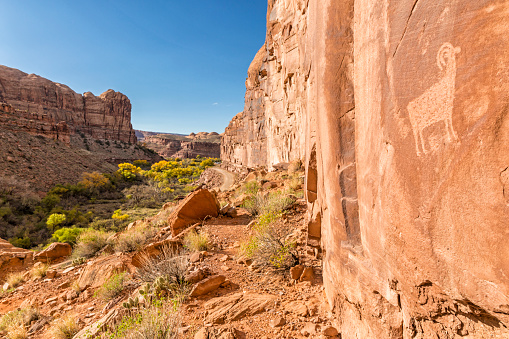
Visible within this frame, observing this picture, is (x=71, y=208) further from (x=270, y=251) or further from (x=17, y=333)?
(x=270, y=251)

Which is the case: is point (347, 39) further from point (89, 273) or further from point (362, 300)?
point (89, 273)

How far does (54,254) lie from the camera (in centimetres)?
761

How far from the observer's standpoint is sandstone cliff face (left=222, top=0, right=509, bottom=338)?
45.9 inches

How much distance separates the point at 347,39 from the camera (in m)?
2.42

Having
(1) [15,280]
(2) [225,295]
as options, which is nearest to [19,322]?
(1) [15,280]

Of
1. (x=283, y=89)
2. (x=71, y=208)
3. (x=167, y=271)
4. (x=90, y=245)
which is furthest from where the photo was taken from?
(x=71, y=208)

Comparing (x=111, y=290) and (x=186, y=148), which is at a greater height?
(x=186, y=148)

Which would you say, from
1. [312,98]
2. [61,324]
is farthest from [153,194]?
[312,98]

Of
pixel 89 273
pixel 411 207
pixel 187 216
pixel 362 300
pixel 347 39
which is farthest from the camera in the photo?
pixel 187 216

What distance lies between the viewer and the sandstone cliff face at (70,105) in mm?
54812

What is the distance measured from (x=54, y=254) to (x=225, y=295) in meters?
7.57

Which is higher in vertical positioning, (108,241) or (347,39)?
(347,39)

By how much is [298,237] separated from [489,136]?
3948 mm

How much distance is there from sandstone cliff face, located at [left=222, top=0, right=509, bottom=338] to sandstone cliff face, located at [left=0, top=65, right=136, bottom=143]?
61.2m
